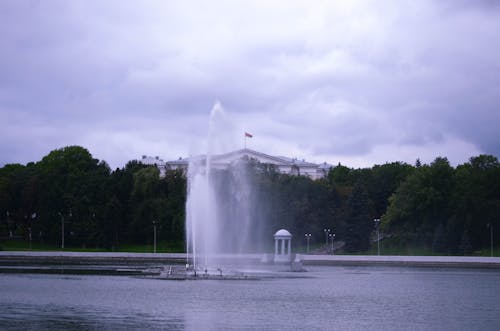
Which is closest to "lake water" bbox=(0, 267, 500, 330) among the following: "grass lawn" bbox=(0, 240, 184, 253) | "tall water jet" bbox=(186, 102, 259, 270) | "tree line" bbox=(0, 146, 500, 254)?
"tall water jet" bbox=(186, 102, 259, 270)

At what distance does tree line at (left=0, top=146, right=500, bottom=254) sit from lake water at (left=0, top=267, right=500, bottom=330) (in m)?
34.8

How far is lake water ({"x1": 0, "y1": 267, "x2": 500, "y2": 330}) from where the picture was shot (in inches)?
1335

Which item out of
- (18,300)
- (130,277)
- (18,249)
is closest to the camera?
(18,300)

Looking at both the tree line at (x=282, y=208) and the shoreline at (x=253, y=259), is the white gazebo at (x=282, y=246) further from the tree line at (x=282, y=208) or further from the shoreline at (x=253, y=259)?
the tree line at (x=282, y=208)

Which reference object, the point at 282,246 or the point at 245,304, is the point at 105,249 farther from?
the point at 245,304

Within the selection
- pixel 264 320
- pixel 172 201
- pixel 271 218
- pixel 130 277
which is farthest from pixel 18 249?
pixel 264 320

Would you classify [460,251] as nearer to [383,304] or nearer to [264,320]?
[383,304]

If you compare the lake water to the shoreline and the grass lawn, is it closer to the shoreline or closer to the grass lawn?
the shoreline

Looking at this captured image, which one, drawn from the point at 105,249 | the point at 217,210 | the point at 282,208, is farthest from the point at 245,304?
the point at 105,249

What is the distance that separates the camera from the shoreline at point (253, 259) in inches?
3337

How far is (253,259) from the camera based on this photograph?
82.9 meters

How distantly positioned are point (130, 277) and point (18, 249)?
45.2m

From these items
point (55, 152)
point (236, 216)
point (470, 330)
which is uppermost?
point (55, 152)

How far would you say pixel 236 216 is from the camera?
279ft
